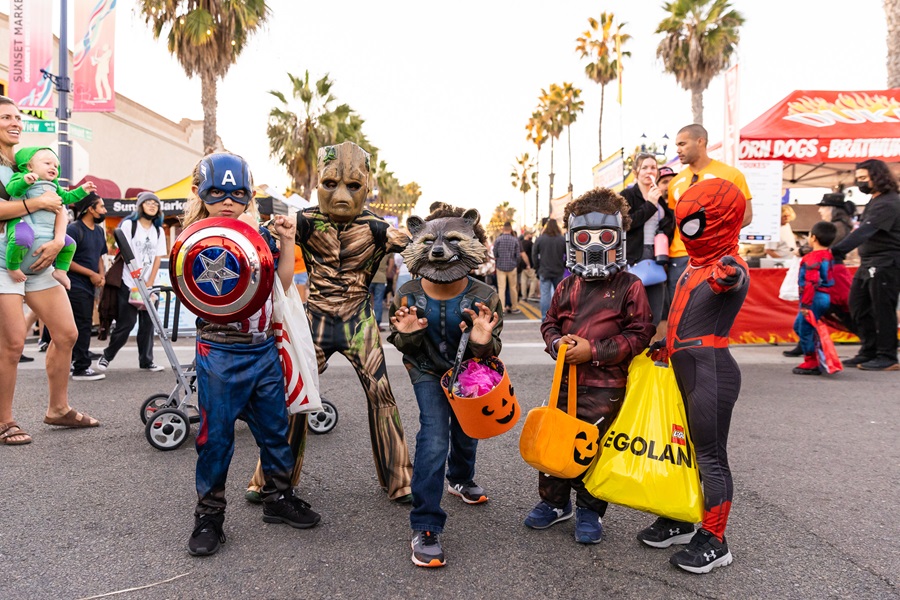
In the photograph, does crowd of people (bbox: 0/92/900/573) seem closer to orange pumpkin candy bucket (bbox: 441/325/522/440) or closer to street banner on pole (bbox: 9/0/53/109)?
orange pumpkin candy bucket (bbox: 441/325/522/440)

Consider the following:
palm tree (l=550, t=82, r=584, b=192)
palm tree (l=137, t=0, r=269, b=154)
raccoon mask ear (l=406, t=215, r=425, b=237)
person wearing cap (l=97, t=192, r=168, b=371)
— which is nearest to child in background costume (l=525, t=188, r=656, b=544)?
raccoon mask ear (l=406, t=215, r=425, b=237)

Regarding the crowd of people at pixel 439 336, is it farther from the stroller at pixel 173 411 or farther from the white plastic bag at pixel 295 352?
the stroller at pixel 173 411

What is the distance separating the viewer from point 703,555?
2.63 meters

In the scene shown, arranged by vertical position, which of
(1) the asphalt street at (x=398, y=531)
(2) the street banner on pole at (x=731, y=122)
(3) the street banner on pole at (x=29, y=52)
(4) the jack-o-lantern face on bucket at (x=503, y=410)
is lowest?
(1) the asphalt street at (x=398, y=531)

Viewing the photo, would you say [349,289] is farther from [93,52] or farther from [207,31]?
[207,31]

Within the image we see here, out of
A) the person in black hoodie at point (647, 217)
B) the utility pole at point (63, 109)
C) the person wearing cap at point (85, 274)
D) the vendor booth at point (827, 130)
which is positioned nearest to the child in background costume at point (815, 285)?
the person in black hoodie at point (647, 217)

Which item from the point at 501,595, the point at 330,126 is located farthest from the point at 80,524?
the point at 330,126

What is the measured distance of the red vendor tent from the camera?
10953 mm

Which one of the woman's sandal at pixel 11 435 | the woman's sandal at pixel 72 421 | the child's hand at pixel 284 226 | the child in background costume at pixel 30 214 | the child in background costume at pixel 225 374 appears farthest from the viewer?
the woman's sandal at pixel 72 421

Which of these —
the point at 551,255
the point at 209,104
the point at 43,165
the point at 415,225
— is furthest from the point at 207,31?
the point at 415,225

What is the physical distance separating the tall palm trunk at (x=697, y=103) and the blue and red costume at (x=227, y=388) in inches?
968

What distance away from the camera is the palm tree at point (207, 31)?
18172 mm

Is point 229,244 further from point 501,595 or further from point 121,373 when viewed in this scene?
point 121,373

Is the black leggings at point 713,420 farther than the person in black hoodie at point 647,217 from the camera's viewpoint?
No
